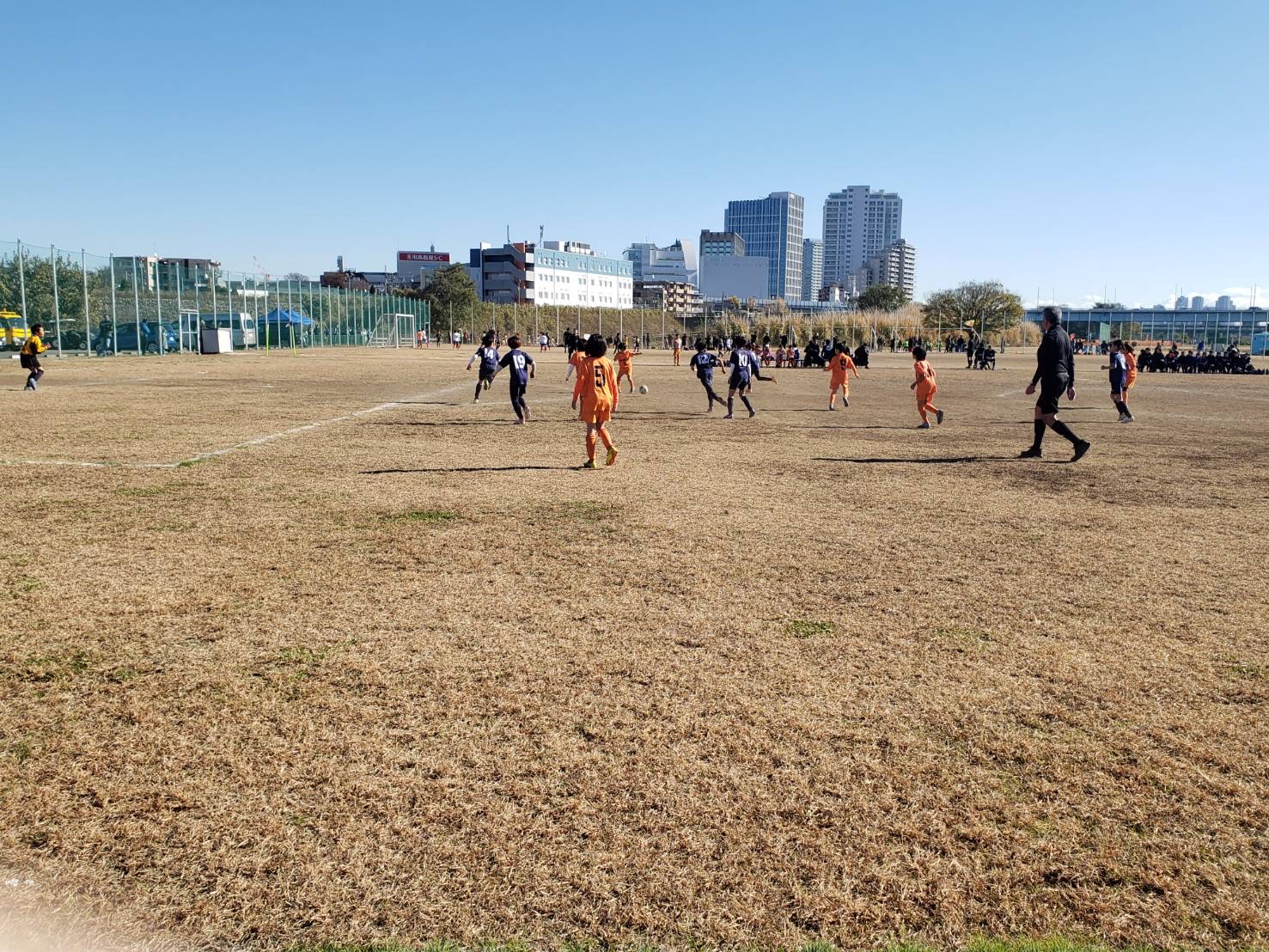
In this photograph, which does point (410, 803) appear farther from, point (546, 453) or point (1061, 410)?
point (1061, 410)

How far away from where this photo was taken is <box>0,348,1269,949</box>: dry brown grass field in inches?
119

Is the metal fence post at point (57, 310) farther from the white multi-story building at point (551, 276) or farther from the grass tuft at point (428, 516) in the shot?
the white multi-story building at point (551, 276)

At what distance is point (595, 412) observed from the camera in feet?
38.3

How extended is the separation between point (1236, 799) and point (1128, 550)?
14.7 feet

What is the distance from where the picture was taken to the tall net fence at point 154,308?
36875 millimetres

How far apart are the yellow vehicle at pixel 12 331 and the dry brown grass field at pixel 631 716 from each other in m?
31.7

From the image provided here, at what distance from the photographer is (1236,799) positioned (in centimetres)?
361

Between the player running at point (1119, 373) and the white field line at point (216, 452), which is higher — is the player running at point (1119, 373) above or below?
above

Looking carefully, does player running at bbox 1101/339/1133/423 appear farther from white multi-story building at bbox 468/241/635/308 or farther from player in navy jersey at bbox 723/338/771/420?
white multi-story building at bbox 468/241/635/308

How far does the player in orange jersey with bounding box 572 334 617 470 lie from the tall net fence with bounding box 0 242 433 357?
21.4 meters

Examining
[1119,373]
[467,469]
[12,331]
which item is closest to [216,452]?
[467,469]

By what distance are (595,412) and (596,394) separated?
0.76 feet

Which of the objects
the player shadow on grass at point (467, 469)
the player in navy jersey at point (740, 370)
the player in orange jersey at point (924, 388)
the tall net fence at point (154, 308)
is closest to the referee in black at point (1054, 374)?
the player in orange jersey at point (924, 388)

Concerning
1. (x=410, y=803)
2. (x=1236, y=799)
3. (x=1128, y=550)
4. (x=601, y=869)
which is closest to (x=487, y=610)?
(x=410, y=803)
